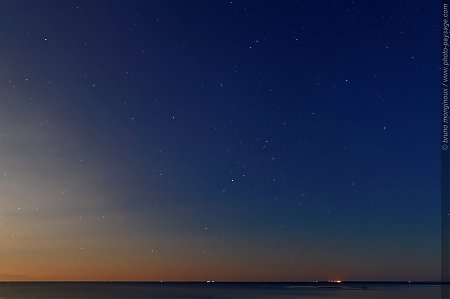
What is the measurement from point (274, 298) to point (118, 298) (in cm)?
3991

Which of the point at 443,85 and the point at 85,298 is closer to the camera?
the point at 443,85

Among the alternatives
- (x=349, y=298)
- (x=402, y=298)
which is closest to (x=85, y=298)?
(x=349, y=298)

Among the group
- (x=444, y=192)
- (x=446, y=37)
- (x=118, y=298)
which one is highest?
(x=446, y=37)

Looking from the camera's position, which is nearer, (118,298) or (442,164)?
(442,164)

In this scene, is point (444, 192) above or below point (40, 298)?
above

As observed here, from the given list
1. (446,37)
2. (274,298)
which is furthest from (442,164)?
(274,298)

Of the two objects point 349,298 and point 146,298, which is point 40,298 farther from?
point 349,298

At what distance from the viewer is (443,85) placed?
1834 centimetres

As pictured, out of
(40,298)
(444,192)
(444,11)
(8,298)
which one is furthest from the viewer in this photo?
(40,298)

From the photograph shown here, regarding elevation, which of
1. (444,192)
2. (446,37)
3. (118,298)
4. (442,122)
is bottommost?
(118,298)

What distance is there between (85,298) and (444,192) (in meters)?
125

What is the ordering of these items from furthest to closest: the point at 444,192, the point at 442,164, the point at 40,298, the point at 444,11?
the point at 40,298, the point at 444,11, the point at 442,164, the point at 444,192

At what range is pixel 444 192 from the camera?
1514 centimetres

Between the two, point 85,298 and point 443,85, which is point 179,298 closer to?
point 85,298
